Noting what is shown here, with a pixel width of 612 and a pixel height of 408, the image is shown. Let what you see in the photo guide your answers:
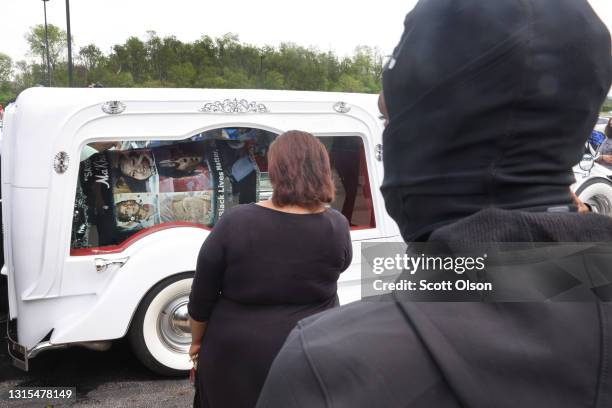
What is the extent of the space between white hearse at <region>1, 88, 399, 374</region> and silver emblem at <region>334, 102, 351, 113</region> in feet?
0.04

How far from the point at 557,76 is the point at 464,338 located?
39 centimetres

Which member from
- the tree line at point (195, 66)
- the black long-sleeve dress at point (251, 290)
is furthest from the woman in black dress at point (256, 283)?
the tree line at point (195, 66)

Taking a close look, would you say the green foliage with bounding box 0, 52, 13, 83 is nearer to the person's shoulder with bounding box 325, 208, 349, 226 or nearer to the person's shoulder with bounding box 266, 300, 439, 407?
the person's shoulder with bounding box 325, 208, 349, 226

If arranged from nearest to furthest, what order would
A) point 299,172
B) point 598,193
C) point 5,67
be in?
point 299,172 < point 598,193 < point 5,67

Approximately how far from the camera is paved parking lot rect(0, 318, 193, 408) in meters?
3.54

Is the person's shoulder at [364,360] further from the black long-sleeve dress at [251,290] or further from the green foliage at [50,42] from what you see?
the green foliage at [50,42]

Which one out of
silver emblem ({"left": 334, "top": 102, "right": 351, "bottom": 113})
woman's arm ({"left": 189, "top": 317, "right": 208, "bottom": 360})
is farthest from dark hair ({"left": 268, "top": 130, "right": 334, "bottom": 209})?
silver emblem ({"left": 334, "top": 102, "right": 351, "bottom": 113})

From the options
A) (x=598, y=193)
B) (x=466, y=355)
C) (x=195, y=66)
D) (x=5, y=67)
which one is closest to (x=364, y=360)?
(x=466, y=355)

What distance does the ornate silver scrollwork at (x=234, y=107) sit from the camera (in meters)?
3.78

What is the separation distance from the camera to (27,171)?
3.34 meters

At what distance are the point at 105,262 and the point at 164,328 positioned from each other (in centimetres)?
72

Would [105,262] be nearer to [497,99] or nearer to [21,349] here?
[21,349]

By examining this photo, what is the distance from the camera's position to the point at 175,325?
3896mm

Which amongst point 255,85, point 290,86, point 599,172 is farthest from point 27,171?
point 290,86
